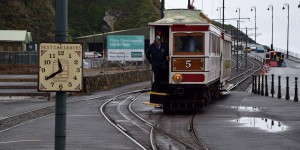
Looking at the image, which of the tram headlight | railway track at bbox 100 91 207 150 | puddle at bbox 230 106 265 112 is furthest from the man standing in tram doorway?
puddle at bbox 230 106 265 112

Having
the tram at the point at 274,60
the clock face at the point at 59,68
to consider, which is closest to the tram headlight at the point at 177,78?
the clock face at the point at 59,68

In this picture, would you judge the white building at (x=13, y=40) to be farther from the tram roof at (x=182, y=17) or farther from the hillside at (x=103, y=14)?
the tram roof at (x=182, y=17)

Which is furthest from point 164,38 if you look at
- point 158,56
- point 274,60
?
point 274,60

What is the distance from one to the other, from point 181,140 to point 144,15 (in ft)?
336

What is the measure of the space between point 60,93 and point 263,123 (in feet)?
39.5

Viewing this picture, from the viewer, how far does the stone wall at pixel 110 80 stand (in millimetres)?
34969

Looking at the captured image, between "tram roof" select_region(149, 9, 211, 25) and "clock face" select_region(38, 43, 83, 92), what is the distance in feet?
48.1

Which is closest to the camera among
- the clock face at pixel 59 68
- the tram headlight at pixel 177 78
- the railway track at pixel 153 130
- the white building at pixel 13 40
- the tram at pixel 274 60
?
the clock face at pixel 59 68

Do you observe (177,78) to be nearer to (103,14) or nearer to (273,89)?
(273,89)

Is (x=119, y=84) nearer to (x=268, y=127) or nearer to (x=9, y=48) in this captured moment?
(x=268, y=127)

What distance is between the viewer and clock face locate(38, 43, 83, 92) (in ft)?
22.3

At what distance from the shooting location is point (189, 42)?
2123 centimetres

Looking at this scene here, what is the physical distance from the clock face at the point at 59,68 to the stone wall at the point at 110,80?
26347 millimetres

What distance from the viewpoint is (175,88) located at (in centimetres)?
2120
